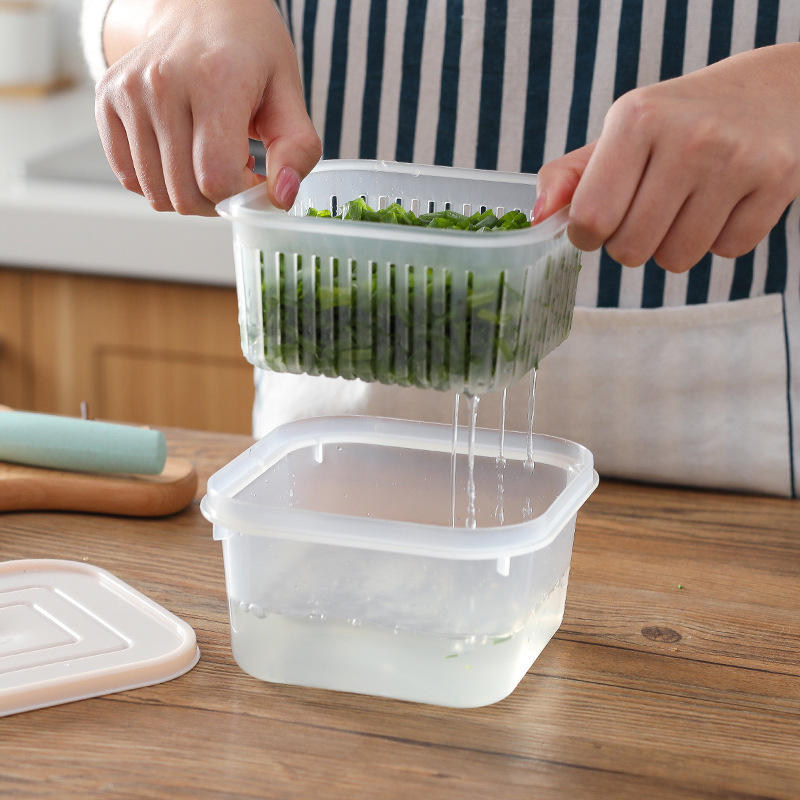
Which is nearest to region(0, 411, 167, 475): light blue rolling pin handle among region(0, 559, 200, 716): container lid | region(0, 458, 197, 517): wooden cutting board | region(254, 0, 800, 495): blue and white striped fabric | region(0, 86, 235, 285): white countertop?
region(0, 458, 197, 517): wooden cutting board

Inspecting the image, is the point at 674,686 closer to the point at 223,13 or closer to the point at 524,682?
the point at 524,682

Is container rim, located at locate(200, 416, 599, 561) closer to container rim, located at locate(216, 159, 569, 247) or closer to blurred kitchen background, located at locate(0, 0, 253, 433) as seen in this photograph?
container rim, located at locate(216, 159, 569, 247)

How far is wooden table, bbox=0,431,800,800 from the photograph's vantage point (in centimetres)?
53

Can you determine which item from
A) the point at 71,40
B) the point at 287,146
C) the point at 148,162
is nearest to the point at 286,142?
the point at 287,146

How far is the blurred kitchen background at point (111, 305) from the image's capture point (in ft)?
4.92

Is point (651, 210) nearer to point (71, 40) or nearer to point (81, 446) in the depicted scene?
point (81, 446)

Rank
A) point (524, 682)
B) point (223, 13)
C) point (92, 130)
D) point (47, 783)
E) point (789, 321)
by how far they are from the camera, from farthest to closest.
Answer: point (92, 130), point (789, 321), point (223, 13), point (524, 682), point (47, 783)

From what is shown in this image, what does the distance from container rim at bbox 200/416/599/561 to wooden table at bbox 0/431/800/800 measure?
0.31ft

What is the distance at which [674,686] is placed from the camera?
2.06 ft

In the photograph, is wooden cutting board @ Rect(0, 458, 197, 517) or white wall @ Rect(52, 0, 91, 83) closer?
wooden cutting board @ Rect(0, 458, 197, 517)

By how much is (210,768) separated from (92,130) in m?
1.74

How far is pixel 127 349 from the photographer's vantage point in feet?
5.14

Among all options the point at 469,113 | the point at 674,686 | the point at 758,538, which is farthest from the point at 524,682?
the point at 469,113

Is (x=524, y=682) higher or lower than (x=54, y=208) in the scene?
lower
